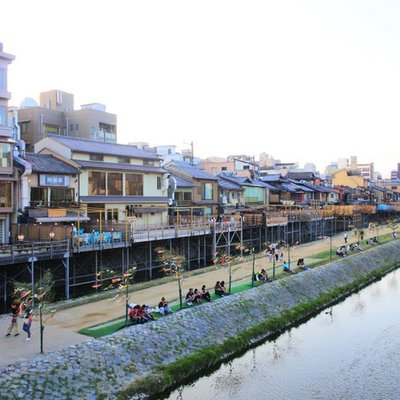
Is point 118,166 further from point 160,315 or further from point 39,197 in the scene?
point 160,315

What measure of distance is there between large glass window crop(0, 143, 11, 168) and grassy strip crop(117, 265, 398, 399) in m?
18.6

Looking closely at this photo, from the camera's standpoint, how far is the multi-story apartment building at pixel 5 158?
1244 inches

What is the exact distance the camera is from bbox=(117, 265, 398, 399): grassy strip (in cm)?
1981

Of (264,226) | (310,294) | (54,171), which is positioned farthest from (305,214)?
(54,171)

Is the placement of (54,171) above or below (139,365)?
above

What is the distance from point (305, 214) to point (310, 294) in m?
30.1

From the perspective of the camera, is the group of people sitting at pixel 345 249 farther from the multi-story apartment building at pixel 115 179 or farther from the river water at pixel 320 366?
the multi-story apartment building at pixel 115 179

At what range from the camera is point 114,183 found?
42.0m

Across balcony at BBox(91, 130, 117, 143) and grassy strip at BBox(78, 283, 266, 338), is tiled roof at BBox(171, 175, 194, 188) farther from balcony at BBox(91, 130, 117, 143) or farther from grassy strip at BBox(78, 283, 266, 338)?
grassy strip at BBox(78, 283, 266, 338)

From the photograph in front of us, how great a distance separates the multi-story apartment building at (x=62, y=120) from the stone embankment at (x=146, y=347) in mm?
39213

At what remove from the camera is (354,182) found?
122000mm

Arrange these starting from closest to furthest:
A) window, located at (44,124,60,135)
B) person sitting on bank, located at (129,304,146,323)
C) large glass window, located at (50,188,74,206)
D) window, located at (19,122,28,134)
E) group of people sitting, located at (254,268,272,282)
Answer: person sitting on bank, located at (129,304,146,323) < group of people sitting, located at (254,268,272,282) < large glass window, located at (50,188,74,206) < window, located at (19,122,28,134) < window, located at (44,124,60,135)

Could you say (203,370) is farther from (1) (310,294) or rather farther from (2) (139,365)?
(1) (310,294)

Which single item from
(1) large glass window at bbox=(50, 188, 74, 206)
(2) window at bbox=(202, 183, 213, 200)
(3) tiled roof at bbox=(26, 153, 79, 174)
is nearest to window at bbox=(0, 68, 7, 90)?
(3) tiled roof at bbox=(26, 153, 79, 174)
